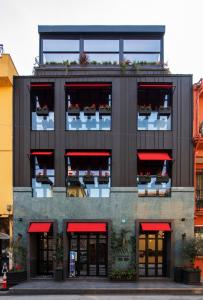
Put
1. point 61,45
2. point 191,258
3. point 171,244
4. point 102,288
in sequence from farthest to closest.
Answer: point 61,45 → point 171,244 → point 191,258 → point 102,288

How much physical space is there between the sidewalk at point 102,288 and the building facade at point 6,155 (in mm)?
3756

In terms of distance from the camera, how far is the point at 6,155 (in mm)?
19719

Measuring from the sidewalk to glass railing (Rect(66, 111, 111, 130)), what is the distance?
955cm

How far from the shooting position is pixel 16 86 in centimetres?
1978

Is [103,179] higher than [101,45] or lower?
lower

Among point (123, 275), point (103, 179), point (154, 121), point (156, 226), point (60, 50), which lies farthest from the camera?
point (60, 50)

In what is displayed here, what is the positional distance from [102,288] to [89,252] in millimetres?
3357

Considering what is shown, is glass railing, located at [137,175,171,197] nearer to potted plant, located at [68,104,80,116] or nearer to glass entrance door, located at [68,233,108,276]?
glass entrance door, located at [68,233,108,276]

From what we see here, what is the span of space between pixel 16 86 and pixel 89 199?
8.79m

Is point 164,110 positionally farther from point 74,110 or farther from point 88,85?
point 74,110

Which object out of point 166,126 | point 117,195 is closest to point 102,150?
point 117,195

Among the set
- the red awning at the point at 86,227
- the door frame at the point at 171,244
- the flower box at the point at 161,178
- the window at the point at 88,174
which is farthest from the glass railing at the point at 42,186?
the flower box at the point at 161,178

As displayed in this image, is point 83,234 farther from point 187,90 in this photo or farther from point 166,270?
point 187,90

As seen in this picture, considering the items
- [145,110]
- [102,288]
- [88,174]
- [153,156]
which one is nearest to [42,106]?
[88,174]
